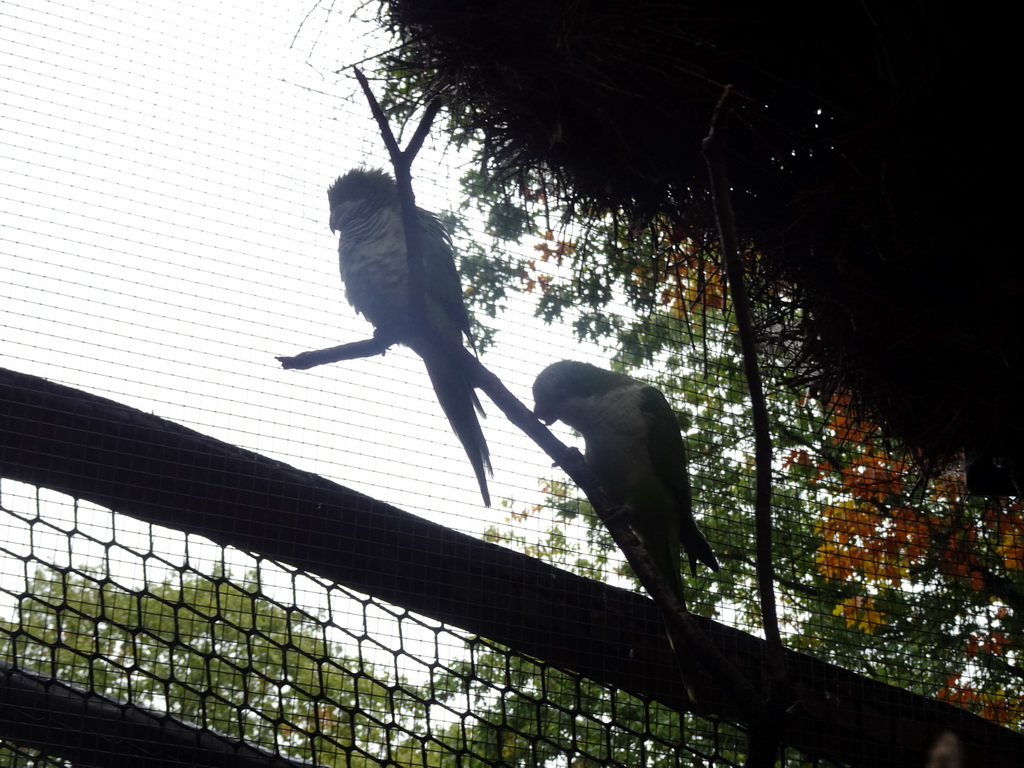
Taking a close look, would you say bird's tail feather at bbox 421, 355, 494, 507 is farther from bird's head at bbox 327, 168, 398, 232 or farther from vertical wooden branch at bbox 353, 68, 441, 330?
bird's head at bbox 327, 168, 398, 232

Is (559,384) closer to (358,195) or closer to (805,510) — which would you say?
(358,195)

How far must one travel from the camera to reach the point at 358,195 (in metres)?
2.37

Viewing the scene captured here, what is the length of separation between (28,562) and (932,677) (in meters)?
2.25

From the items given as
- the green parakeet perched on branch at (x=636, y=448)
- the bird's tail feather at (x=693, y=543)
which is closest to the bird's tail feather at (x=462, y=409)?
the green parakeet perched on branch at (x=636, y=448)

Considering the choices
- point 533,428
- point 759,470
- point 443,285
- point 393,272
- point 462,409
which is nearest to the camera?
Answer: point 759,470

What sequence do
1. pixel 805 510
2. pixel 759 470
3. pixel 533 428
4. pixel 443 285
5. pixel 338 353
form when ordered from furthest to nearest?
pixel 805 510 < pixel 443 285 < pixel 338 353 < pixel 533 428 < pixel 759 470

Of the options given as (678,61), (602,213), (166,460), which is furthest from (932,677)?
(166,460)

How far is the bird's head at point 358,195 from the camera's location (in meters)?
2.34

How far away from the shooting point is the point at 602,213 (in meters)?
1.82

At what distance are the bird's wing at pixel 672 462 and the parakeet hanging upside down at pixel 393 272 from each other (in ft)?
1.28

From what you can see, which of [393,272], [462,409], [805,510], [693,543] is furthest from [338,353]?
[805,510]

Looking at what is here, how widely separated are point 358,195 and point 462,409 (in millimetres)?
748

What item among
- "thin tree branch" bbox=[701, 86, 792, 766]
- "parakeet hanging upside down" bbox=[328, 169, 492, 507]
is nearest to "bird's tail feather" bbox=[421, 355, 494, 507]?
"parakeet hanging upside down" bbox=[328, 169, 492, 507]

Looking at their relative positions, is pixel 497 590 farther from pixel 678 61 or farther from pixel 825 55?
pixel 825 55
